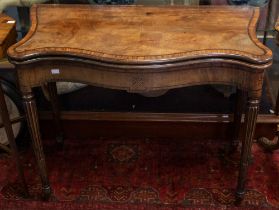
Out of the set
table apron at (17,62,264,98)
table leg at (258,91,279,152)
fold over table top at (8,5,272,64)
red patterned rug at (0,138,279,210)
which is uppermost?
fold over table top at (8,5,272,64)

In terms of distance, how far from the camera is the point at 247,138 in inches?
60.5

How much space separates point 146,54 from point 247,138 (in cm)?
48

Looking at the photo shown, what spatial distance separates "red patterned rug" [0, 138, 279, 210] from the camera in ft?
5.80

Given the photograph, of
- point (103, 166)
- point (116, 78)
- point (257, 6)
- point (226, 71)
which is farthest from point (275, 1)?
point (103, 166)

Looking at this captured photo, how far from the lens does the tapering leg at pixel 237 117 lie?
1.84 metres

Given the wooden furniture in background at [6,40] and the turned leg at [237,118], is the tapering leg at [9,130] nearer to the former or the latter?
the wooden furniture in background at [6,40]

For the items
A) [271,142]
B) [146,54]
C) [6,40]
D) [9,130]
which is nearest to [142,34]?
[146,54]

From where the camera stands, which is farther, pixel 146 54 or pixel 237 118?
pixel 237 118

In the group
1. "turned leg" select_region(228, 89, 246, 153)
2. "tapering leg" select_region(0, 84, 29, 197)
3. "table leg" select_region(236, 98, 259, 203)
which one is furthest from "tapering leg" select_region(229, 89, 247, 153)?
"tapering leg" select_region(0, 84, 29, 197)

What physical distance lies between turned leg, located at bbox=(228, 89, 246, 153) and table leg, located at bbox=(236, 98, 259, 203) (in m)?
0.32

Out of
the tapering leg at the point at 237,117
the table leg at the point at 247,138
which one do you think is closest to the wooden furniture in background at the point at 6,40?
the table leg at the point at 247,138

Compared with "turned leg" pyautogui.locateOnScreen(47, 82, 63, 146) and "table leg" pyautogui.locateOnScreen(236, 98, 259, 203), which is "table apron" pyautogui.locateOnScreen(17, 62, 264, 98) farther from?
"turned leg" pyautogui.locateOnScreen(47, 82, 63, 146)

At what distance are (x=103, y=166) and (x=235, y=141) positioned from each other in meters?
0.59

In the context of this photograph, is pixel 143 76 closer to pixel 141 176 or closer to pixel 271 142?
pixel 141 176
